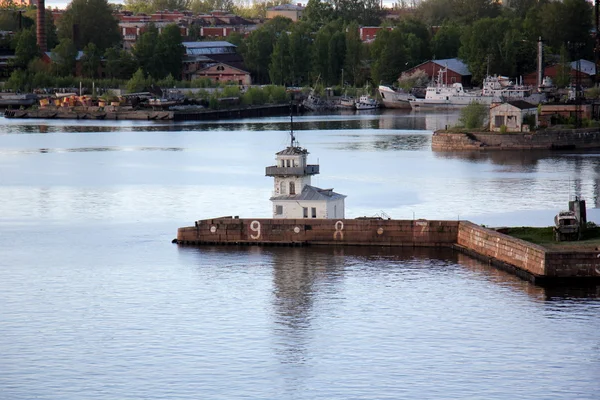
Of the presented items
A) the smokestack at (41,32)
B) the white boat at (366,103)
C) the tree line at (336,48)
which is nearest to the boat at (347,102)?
the white boat at (366,103)

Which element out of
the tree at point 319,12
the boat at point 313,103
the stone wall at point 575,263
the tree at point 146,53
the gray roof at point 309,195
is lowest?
the stone wall at point 575,263

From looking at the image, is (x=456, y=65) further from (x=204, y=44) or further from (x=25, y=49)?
(x=25, y=49)

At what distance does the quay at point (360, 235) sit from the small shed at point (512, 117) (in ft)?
113

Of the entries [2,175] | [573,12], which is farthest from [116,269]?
[573,12]

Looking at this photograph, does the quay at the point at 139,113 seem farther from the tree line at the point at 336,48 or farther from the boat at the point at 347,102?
the tree line at the point at 336,48

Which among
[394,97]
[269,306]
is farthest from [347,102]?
[269,306]

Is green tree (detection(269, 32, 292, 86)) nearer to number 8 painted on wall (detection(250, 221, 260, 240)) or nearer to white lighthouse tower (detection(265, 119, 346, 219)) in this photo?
white lighthouse tower (detection(265, 119, 346, 219))

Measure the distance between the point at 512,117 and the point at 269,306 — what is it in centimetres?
4162

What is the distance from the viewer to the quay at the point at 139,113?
10475 centimetres

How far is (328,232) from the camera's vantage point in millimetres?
34719

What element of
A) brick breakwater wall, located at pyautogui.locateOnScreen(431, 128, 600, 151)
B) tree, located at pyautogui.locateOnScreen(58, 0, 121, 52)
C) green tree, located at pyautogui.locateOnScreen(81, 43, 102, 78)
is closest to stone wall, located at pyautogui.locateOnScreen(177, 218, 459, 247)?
brick breakwater wall, located at pyautogui.locateOnScreen(431, 128, 600, 151)

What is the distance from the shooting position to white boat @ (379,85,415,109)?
116250 mm

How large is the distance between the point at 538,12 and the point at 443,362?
343 ft

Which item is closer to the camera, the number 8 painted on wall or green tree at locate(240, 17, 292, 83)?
the number 8 painted on wall
